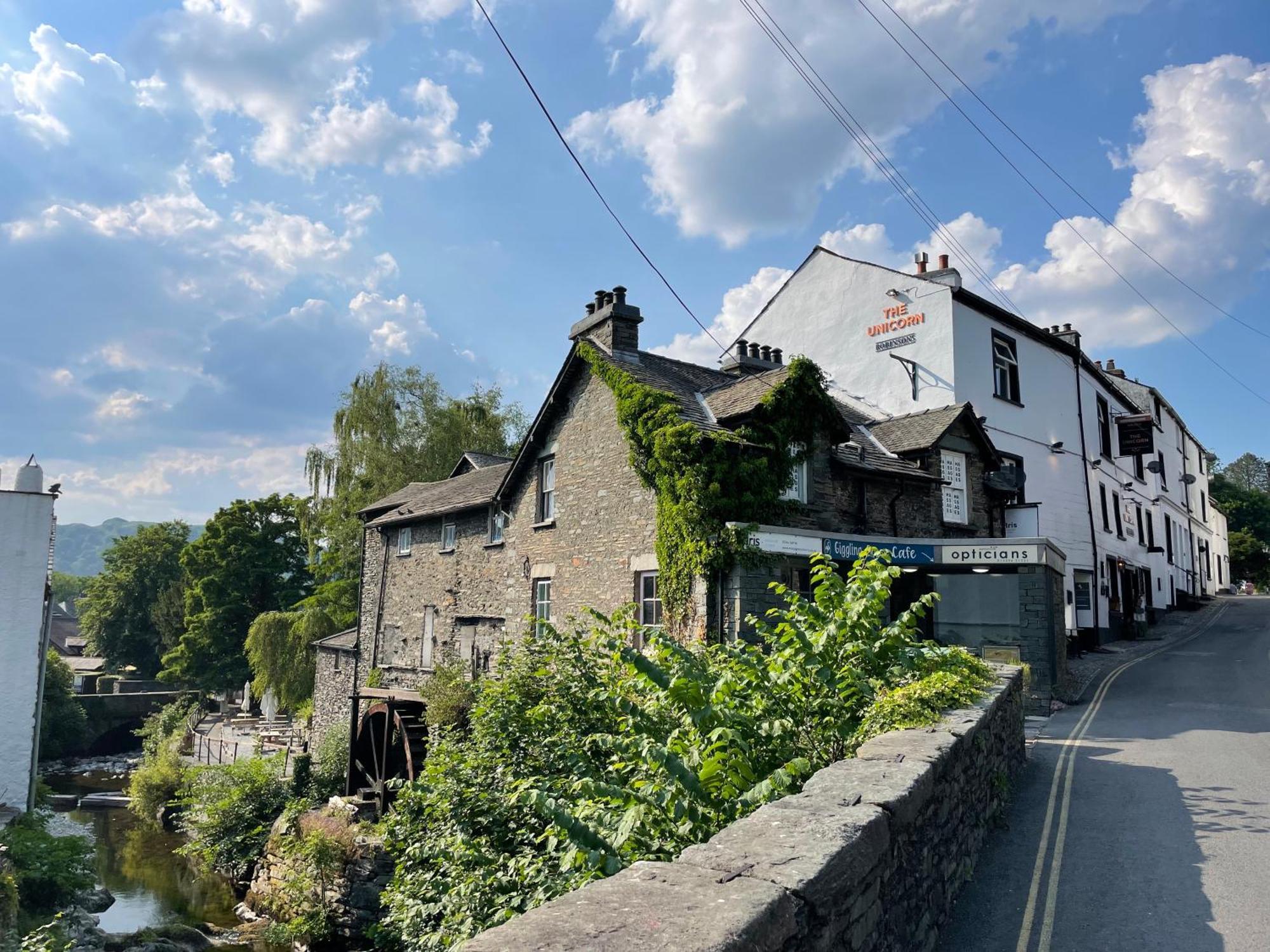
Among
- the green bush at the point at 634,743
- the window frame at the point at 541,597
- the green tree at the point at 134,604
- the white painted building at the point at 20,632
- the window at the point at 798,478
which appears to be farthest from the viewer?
the green tree at the point at 134,604

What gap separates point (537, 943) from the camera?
8.97ft

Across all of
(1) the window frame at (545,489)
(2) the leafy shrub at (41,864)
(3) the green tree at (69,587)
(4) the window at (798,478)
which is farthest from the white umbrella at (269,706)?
(3) the green tree at (69,587)

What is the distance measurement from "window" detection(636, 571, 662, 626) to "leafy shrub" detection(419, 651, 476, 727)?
387cm

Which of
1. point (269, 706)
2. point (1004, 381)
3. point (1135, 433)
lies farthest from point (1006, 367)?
point (269, 706)

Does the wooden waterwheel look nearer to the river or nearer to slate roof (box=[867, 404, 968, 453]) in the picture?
the river

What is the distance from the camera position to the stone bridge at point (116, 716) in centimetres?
4859

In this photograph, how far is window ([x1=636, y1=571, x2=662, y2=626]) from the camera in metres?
16.5

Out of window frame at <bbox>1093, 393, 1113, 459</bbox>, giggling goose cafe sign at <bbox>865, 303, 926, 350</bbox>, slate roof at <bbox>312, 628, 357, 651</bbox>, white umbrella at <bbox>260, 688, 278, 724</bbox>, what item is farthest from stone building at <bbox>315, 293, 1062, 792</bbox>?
white umbrella at <bbox>260, 688, 278, 724</bbox>

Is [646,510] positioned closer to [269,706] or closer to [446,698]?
[446,698]

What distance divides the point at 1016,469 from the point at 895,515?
7.08 m

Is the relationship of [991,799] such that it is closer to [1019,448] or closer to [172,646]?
[1019,448]

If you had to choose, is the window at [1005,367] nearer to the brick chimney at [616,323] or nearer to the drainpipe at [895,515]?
the drainpipe at [895,515]

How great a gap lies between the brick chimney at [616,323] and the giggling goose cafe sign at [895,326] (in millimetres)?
9339

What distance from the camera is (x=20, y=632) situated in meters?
14.6
